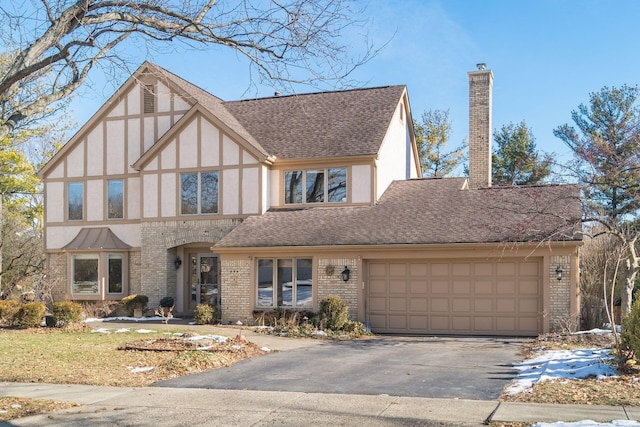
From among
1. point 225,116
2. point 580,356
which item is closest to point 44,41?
point 580,356

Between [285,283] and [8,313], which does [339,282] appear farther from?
[8,313]

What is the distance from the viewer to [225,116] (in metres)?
25.7

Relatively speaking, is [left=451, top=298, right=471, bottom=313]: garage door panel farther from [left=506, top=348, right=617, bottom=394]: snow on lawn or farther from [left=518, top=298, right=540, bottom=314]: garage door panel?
[left=506, top=348, right=617, bottom=394]: snow on lawn

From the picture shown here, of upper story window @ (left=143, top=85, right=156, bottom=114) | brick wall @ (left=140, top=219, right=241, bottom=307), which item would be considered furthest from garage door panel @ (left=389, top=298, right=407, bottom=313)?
upper story window @ (left=143, top=85, right=156, bottom=114)

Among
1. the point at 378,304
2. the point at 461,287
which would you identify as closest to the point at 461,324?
the point at 461,287

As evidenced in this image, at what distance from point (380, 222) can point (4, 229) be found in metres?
22.9

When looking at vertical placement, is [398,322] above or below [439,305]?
below

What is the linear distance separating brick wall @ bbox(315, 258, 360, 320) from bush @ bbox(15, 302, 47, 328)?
342 inches

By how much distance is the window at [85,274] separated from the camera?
25.0 meters

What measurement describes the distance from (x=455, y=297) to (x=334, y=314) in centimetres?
370

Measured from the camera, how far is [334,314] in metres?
19.3

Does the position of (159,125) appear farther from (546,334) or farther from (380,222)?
(546,334)

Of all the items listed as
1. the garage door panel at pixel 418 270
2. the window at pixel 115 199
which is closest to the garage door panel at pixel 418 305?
the garage door panel at pixel 418 270

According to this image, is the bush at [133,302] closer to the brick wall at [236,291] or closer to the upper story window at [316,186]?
the brick wall at [236,291]
